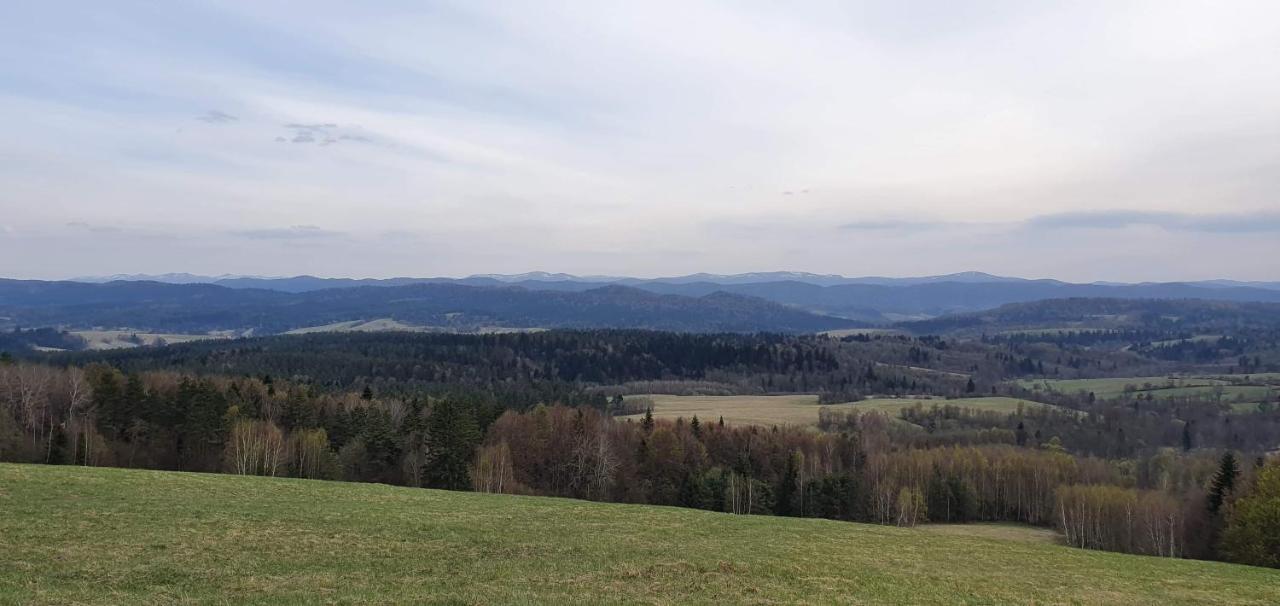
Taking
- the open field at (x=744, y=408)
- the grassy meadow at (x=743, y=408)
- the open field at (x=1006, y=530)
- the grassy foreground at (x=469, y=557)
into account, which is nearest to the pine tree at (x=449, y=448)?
the grassy foreground at (x=469, y=557)

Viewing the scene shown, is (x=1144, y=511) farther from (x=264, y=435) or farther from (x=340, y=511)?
(x=264, y=435)

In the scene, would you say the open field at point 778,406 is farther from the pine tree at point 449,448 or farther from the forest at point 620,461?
the pine tree at point 449,448

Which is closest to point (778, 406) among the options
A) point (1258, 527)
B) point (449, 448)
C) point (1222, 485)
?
point (1222, 485)

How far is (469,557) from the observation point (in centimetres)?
2373

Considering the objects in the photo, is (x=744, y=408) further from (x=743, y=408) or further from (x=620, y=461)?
(x=620, y=461)

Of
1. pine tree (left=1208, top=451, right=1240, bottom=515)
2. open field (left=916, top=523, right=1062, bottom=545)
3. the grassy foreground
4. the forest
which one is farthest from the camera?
open field (left=916, top=523, right=1062, bottom=545)

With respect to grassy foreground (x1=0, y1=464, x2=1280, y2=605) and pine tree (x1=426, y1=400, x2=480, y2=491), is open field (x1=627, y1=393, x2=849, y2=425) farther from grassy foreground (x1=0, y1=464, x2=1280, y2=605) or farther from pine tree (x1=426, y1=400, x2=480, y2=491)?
grassy foreground (x1=0, y1=464, x2=1280, y2=605)

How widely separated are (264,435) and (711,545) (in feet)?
162

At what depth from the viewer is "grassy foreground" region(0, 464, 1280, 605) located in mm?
18906

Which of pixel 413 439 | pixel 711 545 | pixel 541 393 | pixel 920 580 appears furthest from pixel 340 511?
pixel 541 393

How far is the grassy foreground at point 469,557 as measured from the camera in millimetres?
18906

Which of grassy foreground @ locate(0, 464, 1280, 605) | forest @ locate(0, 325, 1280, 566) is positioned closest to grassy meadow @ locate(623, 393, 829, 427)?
forest @ locate(0, 325, 1280, 566)

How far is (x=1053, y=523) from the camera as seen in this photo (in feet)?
260

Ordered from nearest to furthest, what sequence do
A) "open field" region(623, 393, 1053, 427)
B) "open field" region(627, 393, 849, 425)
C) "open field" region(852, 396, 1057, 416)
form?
"open field" region(627, 393, 849, 425) < "open field" region(623, 393, 1053, 427) < "open field" region(852, 396, 1057, 416)
